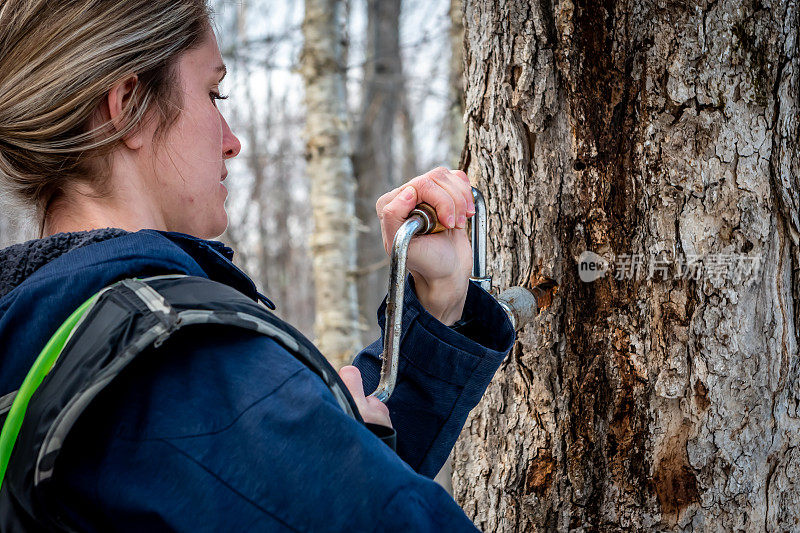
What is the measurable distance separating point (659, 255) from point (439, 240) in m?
0.52

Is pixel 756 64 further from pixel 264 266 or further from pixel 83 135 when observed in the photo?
pixel 264 266

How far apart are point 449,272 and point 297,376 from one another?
674 mm

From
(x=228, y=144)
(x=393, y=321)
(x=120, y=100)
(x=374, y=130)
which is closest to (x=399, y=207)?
(x=393, y=321)

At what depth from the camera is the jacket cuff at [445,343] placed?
1338 millimetres

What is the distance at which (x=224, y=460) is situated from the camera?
75 cm

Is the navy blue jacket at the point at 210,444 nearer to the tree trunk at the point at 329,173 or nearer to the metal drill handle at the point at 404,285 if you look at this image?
the metal drill handle at the point at 404,285

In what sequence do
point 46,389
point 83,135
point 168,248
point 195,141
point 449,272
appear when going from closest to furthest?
point 46,389 < point 168,248 < point 83,135 < point 195,141 < point 449,272

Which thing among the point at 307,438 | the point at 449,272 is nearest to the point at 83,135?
the point at 307,438

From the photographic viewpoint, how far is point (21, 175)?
1.11m

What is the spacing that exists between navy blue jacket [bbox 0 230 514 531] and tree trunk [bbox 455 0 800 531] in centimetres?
90

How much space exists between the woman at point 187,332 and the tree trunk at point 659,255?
0.35 meters

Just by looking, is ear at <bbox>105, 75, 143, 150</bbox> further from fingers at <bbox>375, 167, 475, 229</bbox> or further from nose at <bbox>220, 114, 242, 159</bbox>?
fingers at <bbox>375, 167, 475, 229</bbox>

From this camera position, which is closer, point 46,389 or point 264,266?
point 46,389

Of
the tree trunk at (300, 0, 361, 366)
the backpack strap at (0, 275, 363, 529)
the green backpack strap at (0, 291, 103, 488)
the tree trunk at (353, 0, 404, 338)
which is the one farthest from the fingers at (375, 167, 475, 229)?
the tree trunk at (353, 0, 404, 338)
